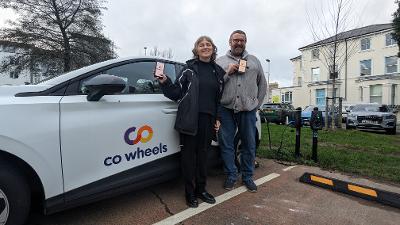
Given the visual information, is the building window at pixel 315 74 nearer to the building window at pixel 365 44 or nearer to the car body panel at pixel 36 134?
the building window at pixel 365 44

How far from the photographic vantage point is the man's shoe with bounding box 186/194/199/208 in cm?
341

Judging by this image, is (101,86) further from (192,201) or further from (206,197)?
(206,197)

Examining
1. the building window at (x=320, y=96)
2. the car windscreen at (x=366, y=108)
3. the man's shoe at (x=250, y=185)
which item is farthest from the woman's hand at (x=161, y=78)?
the building window at (x=320, y=96)

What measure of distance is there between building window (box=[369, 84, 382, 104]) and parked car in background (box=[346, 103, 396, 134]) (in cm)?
1805

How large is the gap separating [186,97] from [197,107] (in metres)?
0.16

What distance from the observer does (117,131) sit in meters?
2.87

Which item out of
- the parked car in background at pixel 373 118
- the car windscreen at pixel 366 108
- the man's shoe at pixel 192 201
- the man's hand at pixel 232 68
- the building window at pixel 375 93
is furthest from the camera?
the building window at pixel 375 93

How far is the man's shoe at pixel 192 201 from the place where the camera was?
3406mm

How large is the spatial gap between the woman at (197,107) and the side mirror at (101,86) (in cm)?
56

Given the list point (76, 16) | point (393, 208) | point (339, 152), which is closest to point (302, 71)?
point (76, 16)

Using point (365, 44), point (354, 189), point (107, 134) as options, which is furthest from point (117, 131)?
point (365, 44)

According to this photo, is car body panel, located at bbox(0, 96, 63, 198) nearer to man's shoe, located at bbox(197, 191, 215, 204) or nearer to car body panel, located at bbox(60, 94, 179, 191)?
car body panel, located at bbox(60, 94, 179, 191)

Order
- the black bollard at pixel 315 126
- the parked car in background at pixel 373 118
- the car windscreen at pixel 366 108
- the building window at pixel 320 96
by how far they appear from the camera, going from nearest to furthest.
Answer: the black bollard at pixel 315 126
the parked car in background at pixel 373 118
the car windscreen at pixel 366 108
the building window at pixel 320 96

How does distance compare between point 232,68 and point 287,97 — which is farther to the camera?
point 287,97
